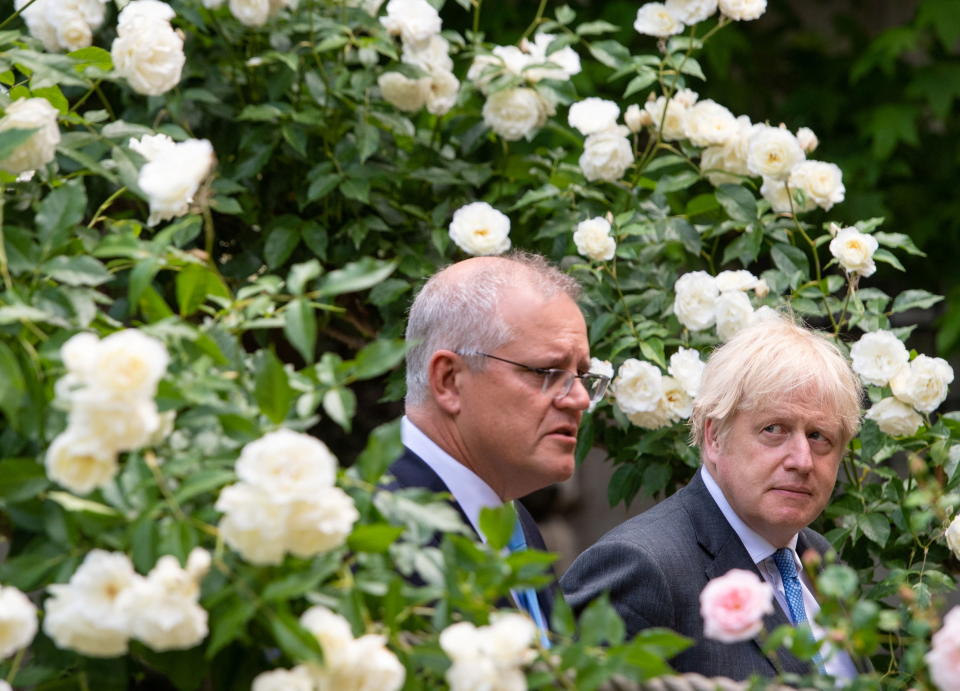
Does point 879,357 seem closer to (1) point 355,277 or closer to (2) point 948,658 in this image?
(2) point 948,658

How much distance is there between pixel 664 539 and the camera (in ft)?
7.98

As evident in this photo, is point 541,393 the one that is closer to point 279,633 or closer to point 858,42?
point 279,633

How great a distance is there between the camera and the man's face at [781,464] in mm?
2465

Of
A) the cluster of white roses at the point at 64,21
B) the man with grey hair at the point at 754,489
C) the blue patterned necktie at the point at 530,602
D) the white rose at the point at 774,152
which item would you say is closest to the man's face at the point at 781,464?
the man with grey hair at the point at 754,489

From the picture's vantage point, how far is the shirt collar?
2.21 meters

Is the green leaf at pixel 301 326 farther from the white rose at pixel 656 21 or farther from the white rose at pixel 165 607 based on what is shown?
the white rose at pixel 656 21

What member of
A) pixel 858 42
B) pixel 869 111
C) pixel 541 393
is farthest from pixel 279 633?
pixel 858 42

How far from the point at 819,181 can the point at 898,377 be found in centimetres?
48

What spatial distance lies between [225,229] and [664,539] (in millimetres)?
1473

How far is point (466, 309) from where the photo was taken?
2242mm

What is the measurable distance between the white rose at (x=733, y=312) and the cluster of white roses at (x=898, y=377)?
9.3 inches

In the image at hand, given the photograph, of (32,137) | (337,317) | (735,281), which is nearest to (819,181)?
(735,281)

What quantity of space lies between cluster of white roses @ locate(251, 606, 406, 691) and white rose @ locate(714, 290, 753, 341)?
70.4 inches

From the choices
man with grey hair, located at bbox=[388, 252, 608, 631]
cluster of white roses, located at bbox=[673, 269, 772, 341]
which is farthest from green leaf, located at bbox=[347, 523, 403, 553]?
cluster of white roses, located at bbox=[673, 269, 772, 341]
